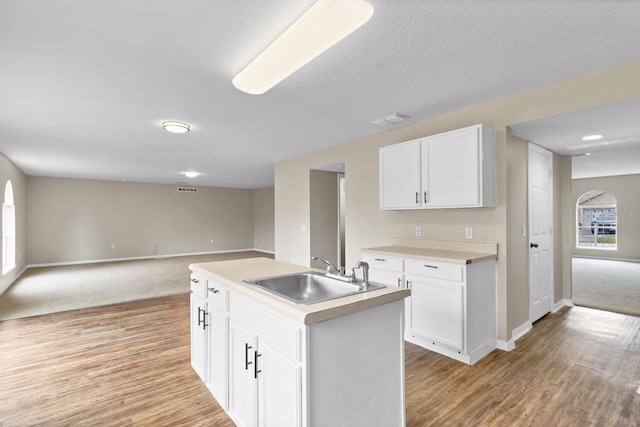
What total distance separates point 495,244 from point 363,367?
2.16 metres

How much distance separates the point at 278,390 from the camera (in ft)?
4.83

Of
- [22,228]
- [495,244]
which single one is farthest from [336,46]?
[22,228]

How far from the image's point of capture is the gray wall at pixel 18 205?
5397mm

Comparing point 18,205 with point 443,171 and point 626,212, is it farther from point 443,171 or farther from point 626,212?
point 626,212

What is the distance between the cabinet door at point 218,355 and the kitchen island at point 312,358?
2 centimetres

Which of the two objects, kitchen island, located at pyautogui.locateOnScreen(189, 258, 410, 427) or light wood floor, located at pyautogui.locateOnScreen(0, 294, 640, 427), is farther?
light wood floor, located at pyautogui.locateOnScreen(0, 294, 640, 427)

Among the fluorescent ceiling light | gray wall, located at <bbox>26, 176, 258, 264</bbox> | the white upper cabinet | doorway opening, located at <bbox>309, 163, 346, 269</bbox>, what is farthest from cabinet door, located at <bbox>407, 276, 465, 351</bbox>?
gray wall, located at <bbox>26, 176, 258, 264</bbox>

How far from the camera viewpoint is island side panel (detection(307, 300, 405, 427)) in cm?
137

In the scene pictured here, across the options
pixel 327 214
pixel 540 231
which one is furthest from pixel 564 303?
pixel 327 214

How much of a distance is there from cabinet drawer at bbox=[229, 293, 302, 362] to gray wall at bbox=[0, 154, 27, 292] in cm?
604

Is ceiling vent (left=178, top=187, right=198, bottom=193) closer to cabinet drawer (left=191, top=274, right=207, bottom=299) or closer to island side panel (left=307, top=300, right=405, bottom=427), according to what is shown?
cabinet drawer (left=191, top=274, right=207, bottom=299)

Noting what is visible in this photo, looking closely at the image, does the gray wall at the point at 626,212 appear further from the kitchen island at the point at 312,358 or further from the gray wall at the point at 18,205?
the gray wall at the point at 18,205

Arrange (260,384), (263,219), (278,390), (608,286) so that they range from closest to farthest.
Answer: (278,390)
(260,384)
(608,286)
(263,219)

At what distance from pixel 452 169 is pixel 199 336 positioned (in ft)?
8.92
